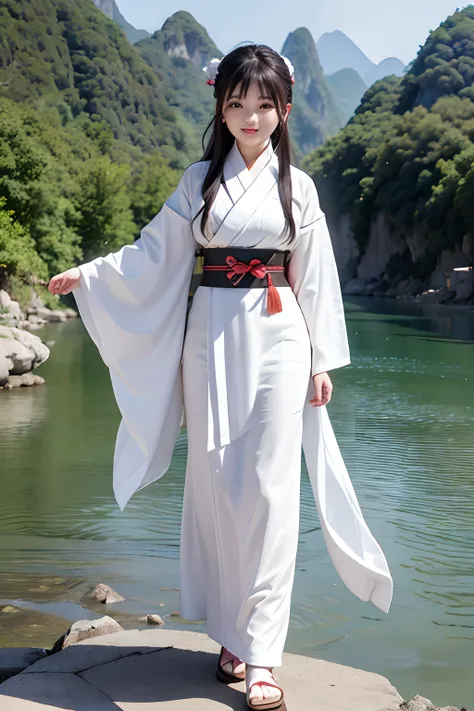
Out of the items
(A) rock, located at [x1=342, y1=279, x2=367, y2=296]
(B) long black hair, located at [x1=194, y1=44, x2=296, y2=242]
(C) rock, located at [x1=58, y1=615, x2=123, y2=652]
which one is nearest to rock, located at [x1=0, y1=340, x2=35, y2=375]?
(C) rock, located at [x1=58, y1=615, x2=123, y2=652]

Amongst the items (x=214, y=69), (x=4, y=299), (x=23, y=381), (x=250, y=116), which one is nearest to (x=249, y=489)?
(x=250, y=116)

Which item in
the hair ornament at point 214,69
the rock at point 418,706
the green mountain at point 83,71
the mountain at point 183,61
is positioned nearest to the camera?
the rock at point 418,706

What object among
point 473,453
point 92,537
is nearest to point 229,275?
point 92,537

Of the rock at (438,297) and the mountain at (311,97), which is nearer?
the rock at (438,297)

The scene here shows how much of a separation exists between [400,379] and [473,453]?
16.3 feet

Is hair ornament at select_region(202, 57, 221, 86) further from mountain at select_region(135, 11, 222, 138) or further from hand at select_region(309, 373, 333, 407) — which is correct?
mountain at select_region(135, 11, 222, 138)

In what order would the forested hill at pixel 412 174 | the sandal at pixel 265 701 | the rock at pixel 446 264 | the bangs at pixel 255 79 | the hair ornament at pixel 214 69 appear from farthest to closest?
the rock at pixel 446 264
the forested hill at pixel 412 174
the hair ornament at pixel 214 69
the bangs at pixel 255 79
the sandal at pixel 265 701

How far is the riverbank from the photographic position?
2.48 meters

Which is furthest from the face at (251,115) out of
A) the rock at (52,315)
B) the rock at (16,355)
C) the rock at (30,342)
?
the rock at (52,315)

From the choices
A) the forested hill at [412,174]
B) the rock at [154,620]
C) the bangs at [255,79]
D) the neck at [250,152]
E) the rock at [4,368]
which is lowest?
the rock at [154,620]

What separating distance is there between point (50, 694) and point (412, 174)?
44195 millimetres

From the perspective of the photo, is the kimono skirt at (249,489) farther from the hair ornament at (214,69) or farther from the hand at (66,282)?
the hair ornament at (214,69)

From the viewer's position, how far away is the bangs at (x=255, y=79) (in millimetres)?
2650

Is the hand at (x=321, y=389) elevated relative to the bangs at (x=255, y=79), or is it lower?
lower
